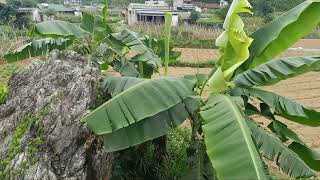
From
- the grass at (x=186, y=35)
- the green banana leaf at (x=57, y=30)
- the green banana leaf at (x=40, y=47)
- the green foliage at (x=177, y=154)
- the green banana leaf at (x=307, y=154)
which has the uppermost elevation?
the green banana leaf at (x=57, y=30)

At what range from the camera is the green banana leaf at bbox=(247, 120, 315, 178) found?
4117 millimetres

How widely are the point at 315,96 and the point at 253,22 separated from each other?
866 inches

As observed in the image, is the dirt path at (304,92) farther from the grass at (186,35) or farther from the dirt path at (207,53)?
the grass at (186,35)

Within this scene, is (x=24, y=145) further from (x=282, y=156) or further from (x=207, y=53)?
(x=207, y=53)

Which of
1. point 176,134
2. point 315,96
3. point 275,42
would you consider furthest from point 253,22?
point 275,42

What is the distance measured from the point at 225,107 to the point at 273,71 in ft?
3.19

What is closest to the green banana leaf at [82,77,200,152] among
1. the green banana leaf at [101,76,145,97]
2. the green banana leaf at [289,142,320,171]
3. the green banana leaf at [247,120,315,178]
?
the green banana leaf at [101,76,145,97]

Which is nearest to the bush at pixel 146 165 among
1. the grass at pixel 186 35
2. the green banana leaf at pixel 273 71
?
the green banana leaf at pixel 273 71

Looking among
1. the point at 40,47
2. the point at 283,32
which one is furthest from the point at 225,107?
the point at 40,47

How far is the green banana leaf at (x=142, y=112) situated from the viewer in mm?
3666

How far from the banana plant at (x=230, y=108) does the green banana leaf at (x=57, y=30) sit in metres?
1.32

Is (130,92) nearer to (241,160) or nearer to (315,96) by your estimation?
(241,160)

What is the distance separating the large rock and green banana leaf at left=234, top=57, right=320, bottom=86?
59.5 inches

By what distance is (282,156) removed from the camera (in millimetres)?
4160
